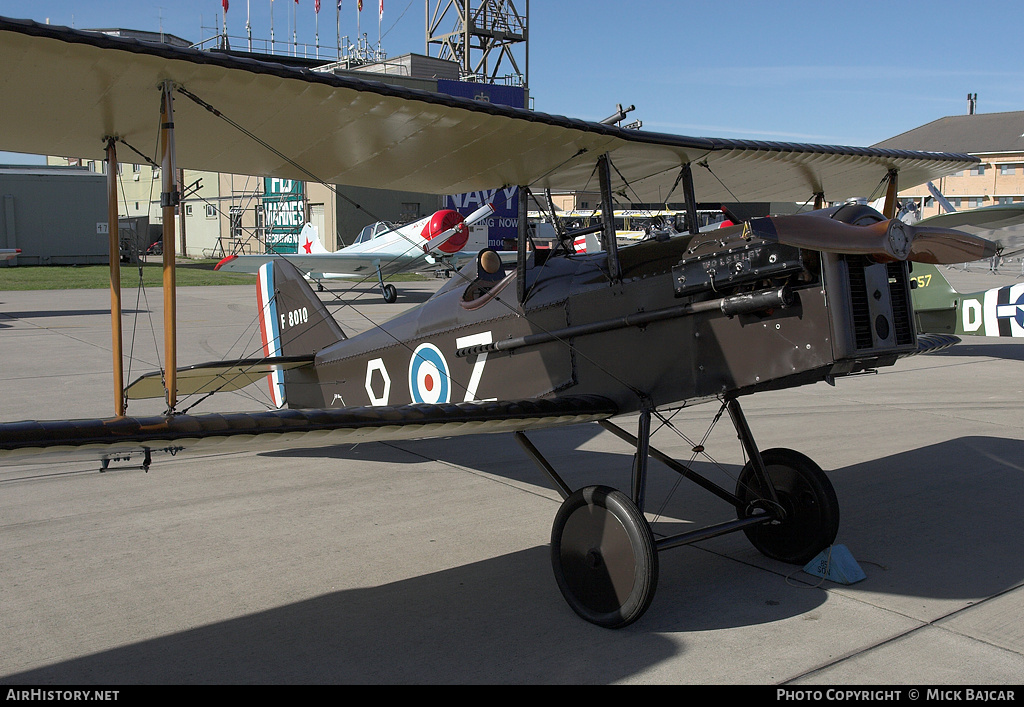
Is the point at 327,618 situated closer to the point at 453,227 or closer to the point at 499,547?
the point at 499,547

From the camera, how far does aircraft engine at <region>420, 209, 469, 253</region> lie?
838 inches

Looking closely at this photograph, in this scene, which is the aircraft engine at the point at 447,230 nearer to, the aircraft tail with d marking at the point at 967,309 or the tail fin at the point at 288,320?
the aircraft tail with d marking at the point at 967,309

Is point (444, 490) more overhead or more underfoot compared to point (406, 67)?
more underfoot

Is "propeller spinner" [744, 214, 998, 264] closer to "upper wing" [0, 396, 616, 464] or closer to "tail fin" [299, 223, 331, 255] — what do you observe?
"upper wing" [0, 396, 616, 464]

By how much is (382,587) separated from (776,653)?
6.34 ft

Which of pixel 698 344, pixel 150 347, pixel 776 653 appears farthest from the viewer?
pixel 150 347

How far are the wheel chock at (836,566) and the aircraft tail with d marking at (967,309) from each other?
22.8 ft

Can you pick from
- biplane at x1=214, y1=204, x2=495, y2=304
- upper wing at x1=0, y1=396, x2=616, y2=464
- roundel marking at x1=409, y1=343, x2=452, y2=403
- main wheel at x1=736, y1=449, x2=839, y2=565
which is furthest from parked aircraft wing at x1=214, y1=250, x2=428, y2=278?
upper wing at x1=0, y1=396, x2=616, y2=464

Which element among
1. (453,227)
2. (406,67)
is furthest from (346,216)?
(453,227)

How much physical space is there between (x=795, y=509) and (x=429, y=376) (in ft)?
8.28

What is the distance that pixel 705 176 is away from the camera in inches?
240

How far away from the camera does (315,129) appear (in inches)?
172

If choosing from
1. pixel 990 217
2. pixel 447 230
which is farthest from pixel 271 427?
pixel 447 230

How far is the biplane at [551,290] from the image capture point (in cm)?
354
